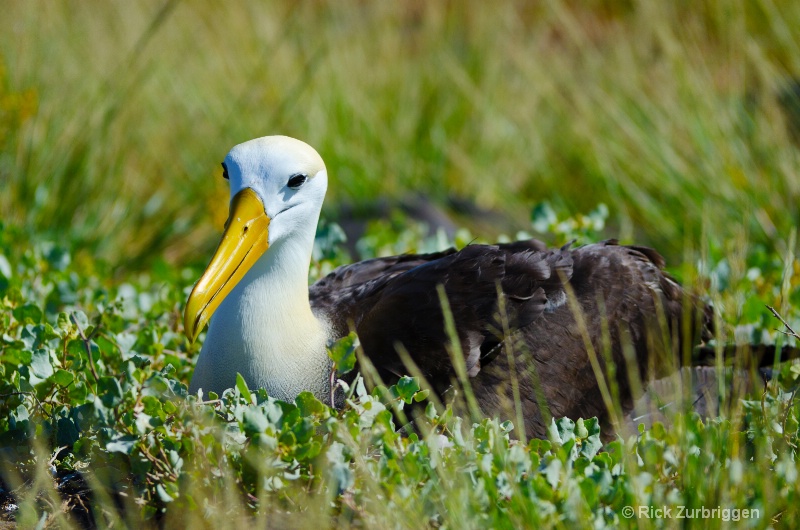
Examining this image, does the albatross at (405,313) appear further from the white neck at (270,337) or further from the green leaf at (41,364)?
the green leaf at (41,364)

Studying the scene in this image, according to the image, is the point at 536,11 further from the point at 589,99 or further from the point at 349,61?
the point at 589,99

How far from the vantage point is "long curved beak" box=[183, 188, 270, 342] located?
3.01 meters

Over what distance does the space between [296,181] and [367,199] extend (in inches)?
173

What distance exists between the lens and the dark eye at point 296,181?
10.6 ft

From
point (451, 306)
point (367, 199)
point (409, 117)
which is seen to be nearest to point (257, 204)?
point (451, 306)

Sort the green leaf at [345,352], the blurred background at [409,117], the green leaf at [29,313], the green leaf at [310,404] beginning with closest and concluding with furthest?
1. the green leaf at [310,404]
2. the green leaf at [345,352]
3. the green leaf at [29,313]
4. the blurred background at [409,117]

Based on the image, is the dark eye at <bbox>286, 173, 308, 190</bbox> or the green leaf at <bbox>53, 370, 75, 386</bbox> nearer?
the green leaf at <bbox>53, 370, 75, 386</bbox>

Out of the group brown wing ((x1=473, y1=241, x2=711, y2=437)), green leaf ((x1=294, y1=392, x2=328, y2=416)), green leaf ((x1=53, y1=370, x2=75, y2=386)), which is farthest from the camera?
brown wing ((x1=473, y1=241, x2=711, y2=437))

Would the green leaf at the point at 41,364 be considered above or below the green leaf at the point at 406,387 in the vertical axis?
above

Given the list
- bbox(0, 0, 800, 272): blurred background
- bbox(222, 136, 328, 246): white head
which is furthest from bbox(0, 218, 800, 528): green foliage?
bbox(0, 0, 800, 272): blurred background

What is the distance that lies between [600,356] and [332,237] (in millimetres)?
1454

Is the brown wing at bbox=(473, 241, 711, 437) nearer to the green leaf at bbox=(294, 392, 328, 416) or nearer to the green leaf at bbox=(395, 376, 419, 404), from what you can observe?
the green leaf at bbox=(395, 376, 419, 404)

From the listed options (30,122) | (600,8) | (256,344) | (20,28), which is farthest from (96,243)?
(600,8)

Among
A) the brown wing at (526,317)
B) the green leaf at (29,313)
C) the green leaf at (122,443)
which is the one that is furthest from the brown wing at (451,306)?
the green leaf at (29,313)
